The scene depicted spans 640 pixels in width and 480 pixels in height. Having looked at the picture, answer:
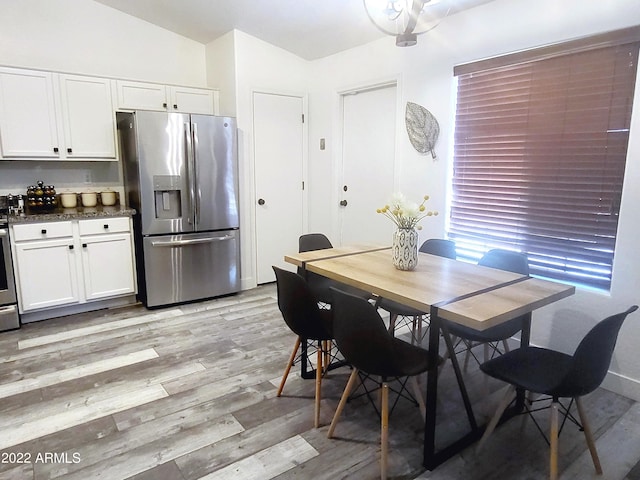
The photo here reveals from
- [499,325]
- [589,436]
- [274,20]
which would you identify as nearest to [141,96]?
[274,20]

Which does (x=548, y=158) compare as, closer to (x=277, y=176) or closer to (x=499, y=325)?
(x=499, y=325)

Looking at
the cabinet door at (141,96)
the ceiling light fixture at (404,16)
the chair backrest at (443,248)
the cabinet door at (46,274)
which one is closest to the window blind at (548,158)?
the chair backrest at (443,248)

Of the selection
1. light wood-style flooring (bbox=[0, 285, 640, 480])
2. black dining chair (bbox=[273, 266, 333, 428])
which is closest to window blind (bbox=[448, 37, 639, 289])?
light wood-style flooring (bbox=[0, 285, 640, 480])

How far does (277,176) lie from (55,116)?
2104 mm

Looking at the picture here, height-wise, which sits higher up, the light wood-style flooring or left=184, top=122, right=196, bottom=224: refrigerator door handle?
left=184, top=122, right=196, bottom=224: refrigerator door handle

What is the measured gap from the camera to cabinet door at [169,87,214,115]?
4.14 meters

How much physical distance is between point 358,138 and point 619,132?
2.32 meters

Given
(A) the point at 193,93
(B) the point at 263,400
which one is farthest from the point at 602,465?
(A) the point at 193,93

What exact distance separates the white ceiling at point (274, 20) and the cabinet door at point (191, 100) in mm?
622

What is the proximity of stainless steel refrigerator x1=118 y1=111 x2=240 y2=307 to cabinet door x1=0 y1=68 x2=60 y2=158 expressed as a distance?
1.87ft

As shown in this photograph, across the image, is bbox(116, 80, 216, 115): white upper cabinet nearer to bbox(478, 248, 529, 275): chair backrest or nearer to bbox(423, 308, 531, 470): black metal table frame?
bbox(478, 248, 529, 275): chair backrest

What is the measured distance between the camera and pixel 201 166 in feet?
12.6

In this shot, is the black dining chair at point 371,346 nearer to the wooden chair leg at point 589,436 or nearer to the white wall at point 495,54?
the wooden chair leg at point 589,436

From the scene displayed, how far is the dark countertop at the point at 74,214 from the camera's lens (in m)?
3.30
